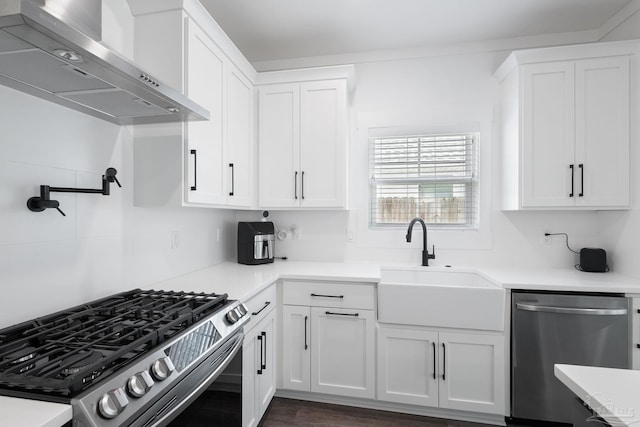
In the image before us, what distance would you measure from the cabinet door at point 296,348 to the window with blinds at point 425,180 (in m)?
1.05

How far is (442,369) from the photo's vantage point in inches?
80.0

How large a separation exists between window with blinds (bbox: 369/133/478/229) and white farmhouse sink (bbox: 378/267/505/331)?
2.37ft

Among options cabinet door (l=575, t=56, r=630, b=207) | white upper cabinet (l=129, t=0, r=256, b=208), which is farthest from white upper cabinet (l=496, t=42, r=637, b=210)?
white upper cabinet (l=129, t=0, r=256, b=208)

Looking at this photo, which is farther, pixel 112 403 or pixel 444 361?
pixel 444 361

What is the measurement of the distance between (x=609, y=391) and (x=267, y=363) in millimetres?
1738

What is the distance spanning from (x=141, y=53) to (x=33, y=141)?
2.34 feet

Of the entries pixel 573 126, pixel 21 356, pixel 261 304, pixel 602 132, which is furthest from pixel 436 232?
pixel 21 356

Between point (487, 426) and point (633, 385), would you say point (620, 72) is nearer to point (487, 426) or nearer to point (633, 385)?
point (633, 385)

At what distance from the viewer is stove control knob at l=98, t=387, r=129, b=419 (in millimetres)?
762

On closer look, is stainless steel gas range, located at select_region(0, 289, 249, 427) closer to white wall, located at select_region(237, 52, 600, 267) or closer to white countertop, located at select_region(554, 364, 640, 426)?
white countertop, located at select_region(554, 364, 640, 426)

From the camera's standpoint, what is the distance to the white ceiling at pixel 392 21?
2141mm

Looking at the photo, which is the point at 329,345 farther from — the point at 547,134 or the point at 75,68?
the point at 547,134

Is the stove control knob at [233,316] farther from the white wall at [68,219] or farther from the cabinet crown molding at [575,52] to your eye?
the cabinet crown molding at [575,52]

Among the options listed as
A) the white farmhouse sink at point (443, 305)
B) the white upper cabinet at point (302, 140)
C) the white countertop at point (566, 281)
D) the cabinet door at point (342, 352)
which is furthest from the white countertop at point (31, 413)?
the white countertop at point (566, 281)
